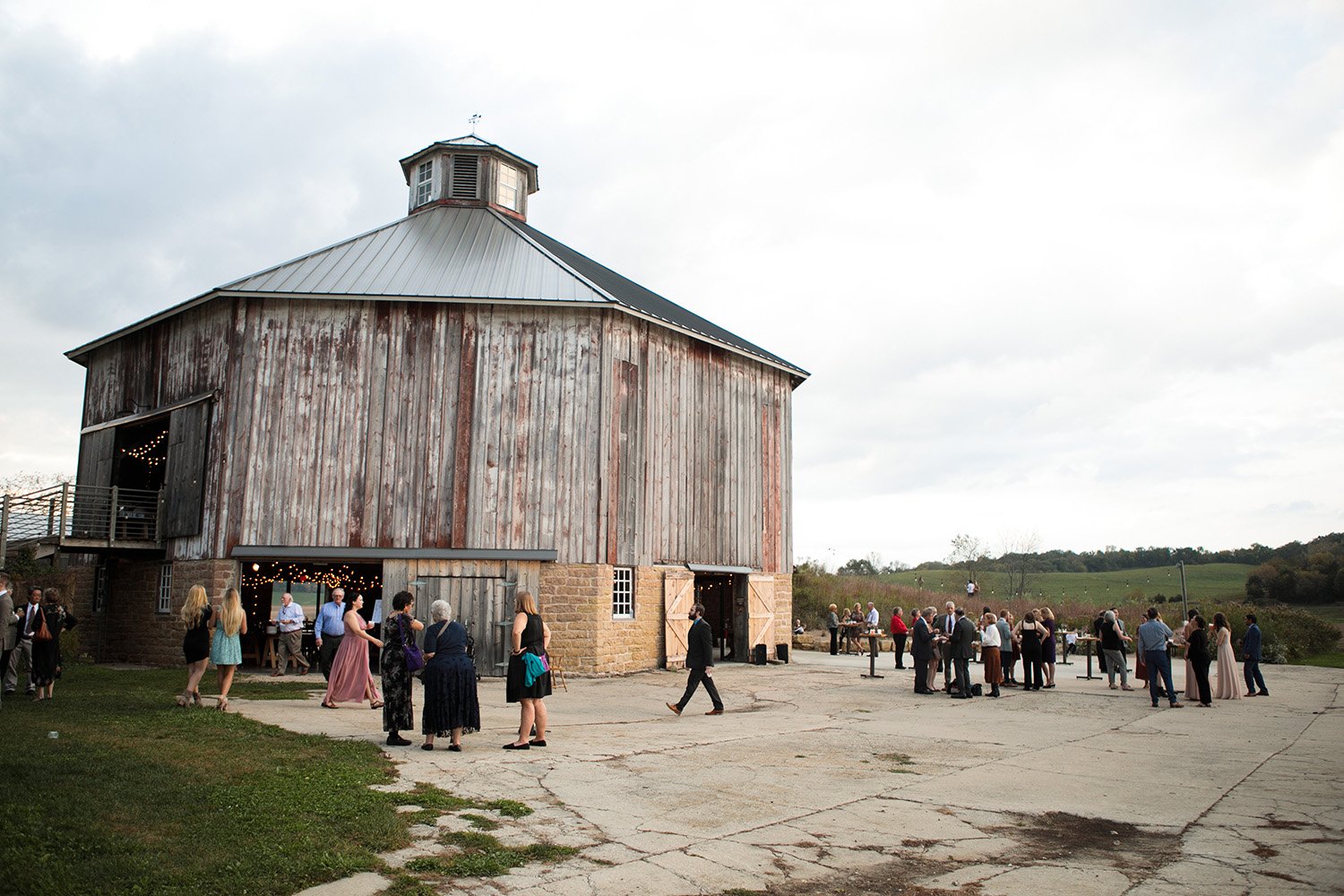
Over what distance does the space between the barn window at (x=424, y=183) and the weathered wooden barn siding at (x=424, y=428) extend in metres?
7.62

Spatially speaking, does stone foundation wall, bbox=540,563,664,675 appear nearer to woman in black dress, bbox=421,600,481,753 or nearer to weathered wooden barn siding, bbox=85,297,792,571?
weathered wooden barn siding, bbox=85,297,792,571

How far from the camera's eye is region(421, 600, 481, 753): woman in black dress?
9586 mm

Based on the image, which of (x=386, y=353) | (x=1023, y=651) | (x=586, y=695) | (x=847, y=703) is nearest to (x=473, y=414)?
(x=386, y=353)

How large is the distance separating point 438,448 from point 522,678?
10859mm

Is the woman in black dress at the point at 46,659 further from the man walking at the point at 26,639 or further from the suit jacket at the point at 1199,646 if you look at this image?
the suit jacket at the point at 1199,646

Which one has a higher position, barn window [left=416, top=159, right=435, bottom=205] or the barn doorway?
barn window [left=416, top=159, right=435, bottom=205]

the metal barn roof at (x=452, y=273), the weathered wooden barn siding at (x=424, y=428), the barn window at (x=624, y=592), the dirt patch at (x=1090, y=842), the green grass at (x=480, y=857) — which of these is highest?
the metal barn roof at (x=452, y=273)

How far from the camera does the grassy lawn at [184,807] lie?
5152 mm

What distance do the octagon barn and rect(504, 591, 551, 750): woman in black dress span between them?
372 inches

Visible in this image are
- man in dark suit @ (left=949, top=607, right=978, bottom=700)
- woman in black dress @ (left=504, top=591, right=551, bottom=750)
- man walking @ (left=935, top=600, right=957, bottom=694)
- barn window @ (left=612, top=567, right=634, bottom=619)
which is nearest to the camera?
woman in black dress @ (left=504, top=591, right=551, bottom=750)

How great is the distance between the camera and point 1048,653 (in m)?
18.4

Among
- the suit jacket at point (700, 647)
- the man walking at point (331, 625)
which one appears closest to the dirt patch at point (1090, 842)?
the suit jacket at point (700, 647)

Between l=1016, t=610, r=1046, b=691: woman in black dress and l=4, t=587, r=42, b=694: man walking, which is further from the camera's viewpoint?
l=1016, t=610, r=1046, b=691: woman in black dress

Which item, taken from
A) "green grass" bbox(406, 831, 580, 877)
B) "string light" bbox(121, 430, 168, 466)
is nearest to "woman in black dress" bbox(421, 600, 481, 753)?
"green grass" bbox(406, 831, 580, 877)
